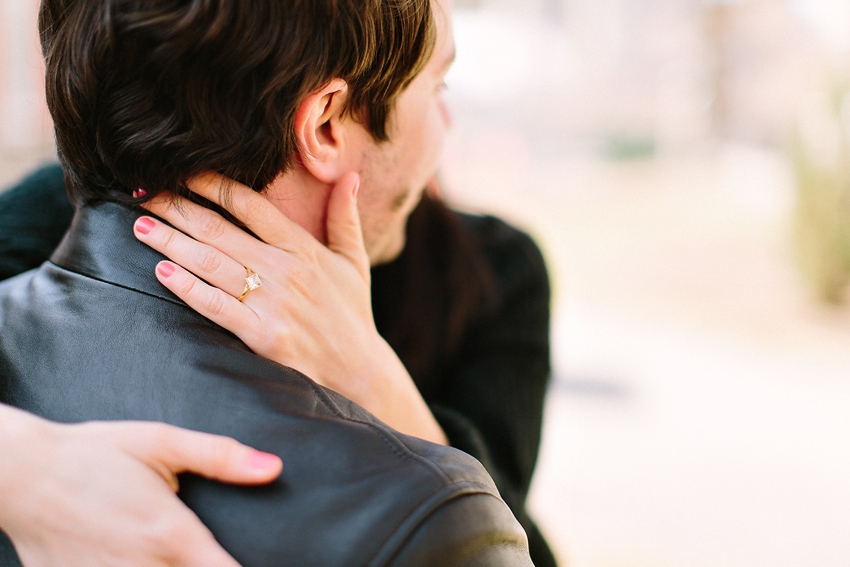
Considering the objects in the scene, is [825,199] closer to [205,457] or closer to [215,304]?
[215,304]

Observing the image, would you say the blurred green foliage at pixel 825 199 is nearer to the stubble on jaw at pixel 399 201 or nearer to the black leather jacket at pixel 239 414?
the stubble on jaw at pixel 399 201

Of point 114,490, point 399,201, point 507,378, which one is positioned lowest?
point 507,378

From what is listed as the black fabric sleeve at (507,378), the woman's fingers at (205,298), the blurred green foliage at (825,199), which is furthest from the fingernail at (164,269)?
the blurred green foliage at (825,199)

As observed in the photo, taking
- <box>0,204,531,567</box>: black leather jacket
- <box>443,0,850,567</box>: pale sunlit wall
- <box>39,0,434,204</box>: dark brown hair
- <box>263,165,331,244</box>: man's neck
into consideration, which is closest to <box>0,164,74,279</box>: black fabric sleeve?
<box>0,204,531,567</box>: black leather jacket

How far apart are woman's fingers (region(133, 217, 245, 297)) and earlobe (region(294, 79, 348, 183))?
218mm

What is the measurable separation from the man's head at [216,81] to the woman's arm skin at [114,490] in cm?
40

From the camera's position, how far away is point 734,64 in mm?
13703

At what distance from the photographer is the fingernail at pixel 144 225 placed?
39.0 inches

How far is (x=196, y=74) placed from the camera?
89 centimetres

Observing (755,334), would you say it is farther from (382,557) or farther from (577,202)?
(382,557)

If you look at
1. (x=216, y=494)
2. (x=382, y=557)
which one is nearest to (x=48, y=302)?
(x=216, y=494)

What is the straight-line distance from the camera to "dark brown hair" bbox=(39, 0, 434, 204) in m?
0.87

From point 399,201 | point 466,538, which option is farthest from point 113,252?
point 466,538

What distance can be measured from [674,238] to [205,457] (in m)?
9.84
